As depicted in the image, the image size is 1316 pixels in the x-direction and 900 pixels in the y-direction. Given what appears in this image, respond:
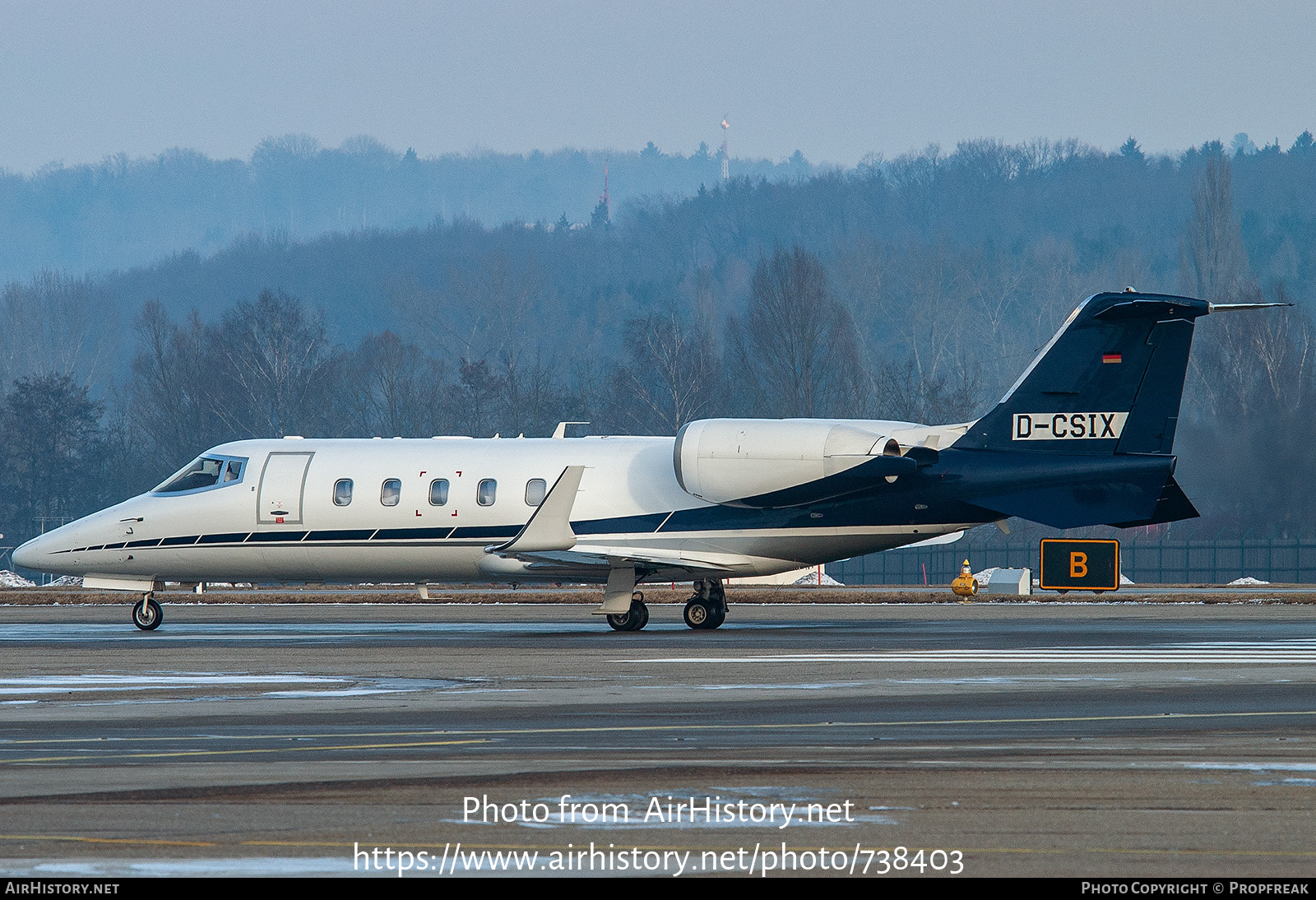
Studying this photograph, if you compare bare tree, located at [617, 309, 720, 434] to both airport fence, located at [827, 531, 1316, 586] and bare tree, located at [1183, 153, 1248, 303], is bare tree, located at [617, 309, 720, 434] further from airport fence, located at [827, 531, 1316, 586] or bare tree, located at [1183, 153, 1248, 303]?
bare tree, located at [1183, 153, 1248, 303]

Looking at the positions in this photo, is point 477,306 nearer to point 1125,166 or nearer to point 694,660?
point 1125,166

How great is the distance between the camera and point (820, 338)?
9388 cm

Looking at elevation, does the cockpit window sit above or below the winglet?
above

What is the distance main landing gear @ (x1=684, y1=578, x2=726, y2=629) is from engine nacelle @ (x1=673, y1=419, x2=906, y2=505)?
1.78m

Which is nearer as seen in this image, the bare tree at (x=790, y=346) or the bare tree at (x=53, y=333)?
the bare tree at (x=790, y=346)

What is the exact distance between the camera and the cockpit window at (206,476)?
1113 inches

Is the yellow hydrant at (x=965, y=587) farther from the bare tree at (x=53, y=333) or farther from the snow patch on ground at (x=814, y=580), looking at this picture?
the bare tree at (x=53, y=333)

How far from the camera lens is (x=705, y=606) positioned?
26719 mm

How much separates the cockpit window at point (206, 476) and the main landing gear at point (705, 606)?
8060 millimetres

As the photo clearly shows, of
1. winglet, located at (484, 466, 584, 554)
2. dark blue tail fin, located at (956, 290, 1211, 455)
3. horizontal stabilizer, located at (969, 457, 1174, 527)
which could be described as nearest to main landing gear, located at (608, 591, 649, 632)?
winglet, located at (484, 466, 584, 554)

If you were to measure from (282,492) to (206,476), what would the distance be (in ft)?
5.89

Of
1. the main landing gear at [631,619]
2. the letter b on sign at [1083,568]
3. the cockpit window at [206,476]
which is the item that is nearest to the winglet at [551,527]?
the main landing gear at [631,619]

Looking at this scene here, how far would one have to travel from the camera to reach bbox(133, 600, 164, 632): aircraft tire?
2845cm
